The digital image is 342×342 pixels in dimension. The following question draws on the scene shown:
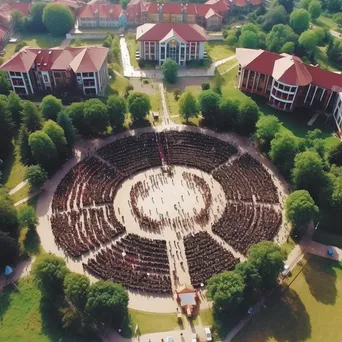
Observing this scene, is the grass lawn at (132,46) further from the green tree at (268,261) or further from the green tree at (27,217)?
the green tree at (268,261)

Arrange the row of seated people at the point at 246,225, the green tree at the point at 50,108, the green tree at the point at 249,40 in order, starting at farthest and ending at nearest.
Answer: the green tree at the point at 249,40
the green tree at the point at 50,108
the row of seated people at the point at 246,225

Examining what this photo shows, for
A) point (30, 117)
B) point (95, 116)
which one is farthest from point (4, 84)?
point (95, 116)

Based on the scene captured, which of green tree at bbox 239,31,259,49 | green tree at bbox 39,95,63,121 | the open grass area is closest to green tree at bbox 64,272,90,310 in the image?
the open grass area

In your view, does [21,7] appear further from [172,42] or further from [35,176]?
[35,176]

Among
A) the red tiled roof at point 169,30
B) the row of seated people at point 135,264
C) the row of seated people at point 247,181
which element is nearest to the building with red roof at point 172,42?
the red tiled roof at point 169,30

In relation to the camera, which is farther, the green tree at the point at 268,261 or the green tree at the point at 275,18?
the green tree at the point at 275,18

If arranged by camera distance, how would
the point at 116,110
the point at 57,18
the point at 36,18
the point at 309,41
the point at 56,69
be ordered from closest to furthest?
the point at 116,110 < the point at 56,69 < the point at 309,41 < the point at 57,18 < the point at 36,18

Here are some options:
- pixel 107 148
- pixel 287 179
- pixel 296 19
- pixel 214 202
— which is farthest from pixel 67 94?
pixel 296 19
